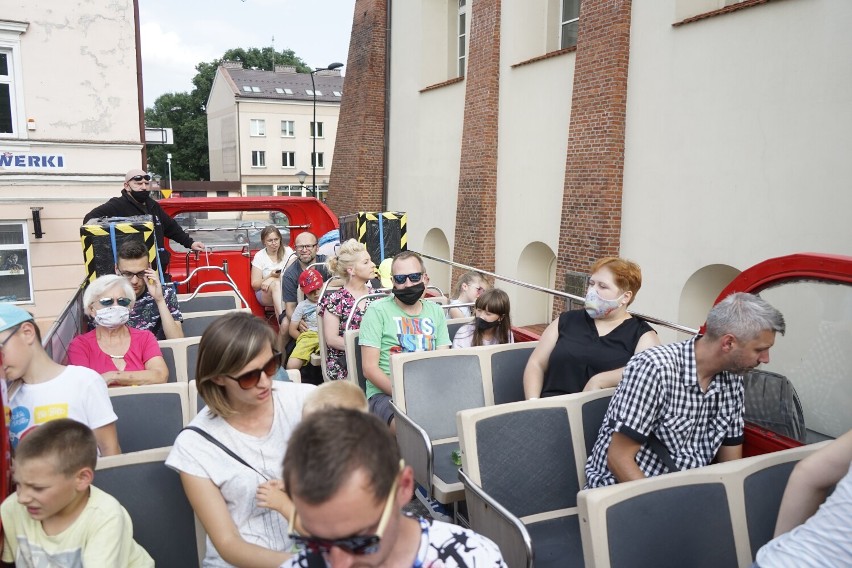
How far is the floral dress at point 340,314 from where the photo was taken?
5.17 meters

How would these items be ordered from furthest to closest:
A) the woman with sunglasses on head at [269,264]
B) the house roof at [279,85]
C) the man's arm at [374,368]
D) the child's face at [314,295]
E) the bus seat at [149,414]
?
the house roof at [279,85]
the woman with sunglasses on head at [269,264]
the child's face at [314,295]
the man's arm at [374,368]
the bus seat at [149,414]

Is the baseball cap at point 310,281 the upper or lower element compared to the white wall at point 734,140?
lower

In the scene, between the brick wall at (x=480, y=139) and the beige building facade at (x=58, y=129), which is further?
the beige building facade at (x=58, y=129)

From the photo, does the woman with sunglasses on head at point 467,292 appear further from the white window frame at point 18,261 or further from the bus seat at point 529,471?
the white window frame at point 18,261

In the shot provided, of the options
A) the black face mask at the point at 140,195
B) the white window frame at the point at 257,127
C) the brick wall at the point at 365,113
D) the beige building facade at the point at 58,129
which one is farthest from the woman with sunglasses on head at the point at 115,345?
the white window frame at the point at 257,127

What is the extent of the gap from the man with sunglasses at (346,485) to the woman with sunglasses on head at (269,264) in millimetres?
6686

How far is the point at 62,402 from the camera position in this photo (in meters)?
2.70

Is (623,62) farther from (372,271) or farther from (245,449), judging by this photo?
(245,449)

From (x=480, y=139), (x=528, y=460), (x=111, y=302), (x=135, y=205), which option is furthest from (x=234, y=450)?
(x=480, y=139)

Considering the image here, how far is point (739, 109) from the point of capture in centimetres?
797

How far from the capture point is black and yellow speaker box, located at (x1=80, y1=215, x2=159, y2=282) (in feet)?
17.5

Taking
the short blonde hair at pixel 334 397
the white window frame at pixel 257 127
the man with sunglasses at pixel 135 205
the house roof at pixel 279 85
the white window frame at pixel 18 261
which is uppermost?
the house roof at pixel 279 85

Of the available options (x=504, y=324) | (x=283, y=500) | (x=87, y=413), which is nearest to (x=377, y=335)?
(x=504, y=324)

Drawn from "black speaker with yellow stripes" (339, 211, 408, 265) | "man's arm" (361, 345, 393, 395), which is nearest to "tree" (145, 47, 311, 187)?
"black speaker with yellow stripes" (339, 211, 408, 265)
